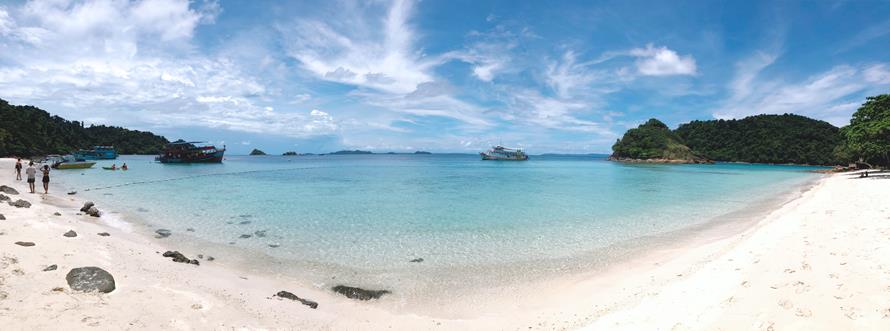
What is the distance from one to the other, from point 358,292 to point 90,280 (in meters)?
5.22

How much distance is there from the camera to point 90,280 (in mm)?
6605

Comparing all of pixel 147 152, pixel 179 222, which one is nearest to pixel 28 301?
pixel 179 222

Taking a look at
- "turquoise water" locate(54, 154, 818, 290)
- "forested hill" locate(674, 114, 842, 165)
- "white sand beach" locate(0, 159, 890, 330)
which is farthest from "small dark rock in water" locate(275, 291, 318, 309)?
"forested hill" locate(674, 114, 842, 165)

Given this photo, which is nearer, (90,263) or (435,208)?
(90,263)

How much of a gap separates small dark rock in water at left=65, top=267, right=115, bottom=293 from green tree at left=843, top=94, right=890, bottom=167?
5040 centimetres

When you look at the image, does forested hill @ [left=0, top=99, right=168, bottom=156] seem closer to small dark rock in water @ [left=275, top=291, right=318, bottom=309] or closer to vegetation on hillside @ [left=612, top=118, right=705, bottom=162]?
small dark rock in water @ [left=275, top=291, right=318, bottom=309]

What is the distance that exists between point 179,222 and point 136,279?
11.6 meters

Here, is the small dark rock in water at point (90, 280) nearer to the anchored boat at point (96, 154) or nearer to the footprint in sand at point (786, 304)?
the footprint in sand at point (786, 304)

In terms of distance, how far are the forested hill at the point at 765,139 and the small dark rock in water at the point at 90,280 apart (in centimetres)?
15622

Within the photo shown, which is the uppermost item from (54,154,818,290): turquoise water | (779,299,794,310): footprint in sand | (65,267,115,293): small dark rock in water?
(779,299,794,310): footprint in sand

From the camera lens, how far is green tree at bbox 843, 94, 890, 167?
3206cm

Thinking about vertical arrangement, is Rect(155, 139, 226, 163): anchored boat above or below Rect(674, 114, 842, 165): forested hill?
below

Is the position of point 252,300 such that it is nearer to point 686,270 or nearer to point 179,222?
point 686,270

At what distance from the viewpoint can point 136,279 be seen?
24.8 ft
